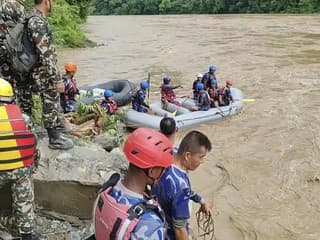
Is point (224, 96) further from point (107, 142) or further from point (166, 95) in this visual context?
point (107, 142)

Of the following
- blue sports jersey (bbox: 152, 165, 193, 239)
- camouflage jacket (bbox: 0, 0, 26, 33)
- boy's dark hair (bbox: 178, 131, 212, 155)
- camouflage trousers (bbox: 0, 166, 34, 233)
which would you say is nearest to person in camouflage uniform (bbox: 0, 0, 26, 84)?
camouflage jacket (bbox: 0, 0, 26, 33)

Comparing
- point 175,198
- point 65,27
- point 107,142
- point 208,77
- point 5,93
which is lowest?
point 65,27

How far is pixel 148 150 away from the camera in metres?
1.95

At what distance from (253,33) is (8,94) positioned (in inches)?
888

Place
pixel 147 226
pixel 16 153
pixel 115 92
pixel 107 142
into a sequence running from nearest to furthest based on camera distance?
pixel 147 226, pixel 16 153, pixel 107 142, pixel 115 92

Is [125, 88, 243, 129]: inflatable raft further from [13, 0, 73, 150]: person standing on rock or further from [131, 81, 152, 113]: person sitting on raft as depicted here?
[13, 0, 73, 150]: person standing on rock

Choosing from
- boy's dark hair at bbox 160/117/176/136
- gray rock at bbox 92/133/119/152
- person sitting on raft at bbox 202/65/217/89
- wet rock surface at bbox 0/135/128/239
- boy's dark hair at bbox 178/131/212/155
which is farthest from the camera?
person sitting on raft at bbox 202/65/217/89

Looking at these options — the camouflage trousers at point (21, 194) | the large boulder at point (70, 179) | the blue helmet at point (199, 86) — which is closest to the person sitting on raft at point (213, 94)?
the blue helmet at point (199, 86)

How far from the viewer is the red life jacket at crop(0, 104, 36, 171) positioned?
8.86 ft

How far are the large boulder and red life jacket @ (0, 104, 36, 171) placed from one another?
33.6 inches

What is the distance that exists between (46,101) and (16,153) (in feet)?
3.33

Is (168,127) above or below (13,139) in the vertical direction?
below

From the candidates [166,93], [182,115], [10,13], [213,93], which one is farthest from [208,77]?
[10,13]

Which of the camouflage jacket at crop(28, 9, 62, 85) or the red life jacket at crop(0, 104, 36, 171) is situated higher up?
the camouflage jacket at crop(28, 9, 62, 85)
